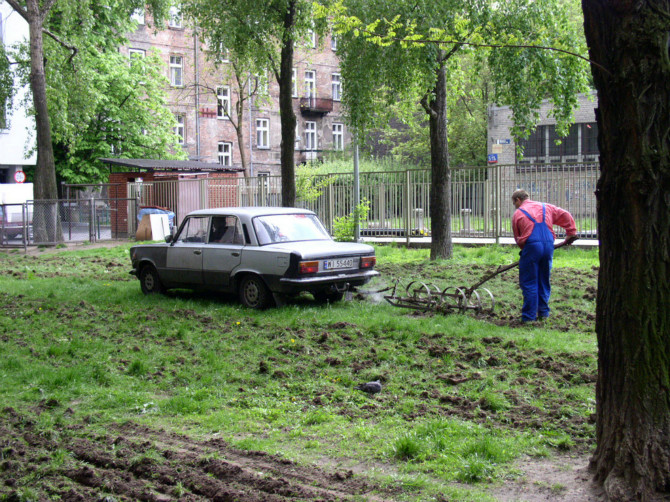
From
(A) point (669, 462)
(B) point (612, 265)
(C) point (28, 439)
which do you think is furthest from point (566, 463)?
(C) point (28, 439)

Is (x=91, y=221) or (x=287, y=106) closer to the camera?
(x=287, y=106)

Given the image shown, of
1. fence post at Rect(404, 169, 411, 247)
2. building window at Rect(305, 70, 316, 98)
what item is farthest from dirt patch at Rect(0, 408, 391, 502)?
building window at Rect(305, 70, 316, 98)

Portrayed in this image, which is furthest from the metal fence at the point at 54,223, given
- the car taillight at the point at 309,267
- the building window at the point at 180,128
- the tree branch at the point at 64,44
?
the building window at the point at 180,128

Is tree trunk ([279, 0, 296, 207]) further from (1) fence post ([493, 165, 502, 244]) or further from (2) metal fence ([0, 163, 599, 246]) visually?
(1) fence post ([493, 165, 502, 244])

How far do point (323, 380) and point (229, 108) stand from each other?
155ft

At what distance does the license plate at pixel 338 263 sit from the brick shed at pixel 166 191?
17371mm

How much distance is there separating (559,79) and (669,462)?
1129 centimetres

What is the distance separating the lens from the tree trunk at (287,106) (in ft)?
53.7

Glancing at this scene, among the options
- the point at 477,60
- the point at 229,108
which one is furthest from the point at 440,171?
the point at 229,108

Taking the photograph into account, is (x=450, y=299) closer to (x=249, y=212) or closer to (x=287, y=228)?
(x=287, y=228)

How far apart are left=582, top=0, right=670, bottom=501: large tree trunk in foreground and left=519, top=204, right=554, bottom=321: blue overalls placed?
18.1 feet

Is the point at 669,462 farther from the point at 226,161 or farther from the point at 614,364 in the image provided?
the point at 226,161

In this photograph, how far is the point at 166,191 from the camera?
99.3 ft

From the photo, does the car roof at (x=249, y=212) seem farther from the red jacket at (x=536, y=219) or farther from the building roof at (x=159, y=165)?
the building roof at (x=159, y=165)
